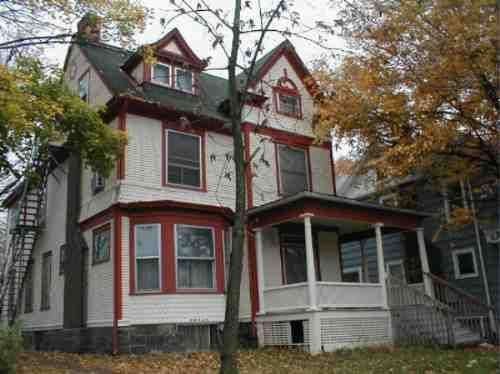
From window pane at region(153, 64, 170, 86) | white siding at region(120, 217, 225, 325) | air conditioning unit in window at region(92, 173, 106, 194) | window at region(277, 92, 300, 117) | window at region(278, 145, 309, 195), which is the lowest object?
white siding at region(120, 217, 225, 325)

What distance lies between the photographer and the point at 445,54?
12594 mm

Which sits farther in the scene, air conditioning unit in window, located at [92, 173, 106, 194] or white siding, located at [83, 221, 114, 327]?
air conditioning unit in window, located at [92, 173, 106, 194]

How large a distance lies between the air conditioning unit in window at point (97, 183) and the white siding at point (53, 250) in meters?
1.83

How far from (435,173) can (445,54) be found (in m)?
3.86

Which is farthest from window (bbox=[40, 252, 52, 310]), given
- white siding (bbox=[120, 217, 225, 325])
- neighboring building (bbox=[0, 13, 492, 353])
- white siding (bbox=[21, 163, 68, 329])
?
white siding (bbox=[120, 217, 225, 325])

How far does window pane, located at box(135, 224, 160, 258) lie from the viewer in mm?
14227

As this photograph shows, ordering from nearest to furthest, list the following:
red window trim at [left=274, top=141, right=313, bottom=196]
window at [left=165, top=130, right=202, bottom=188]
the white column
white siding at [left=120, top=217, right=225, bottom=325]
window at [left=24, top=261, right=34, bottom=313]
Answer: white siding at [left=120, top=217, right=225, bottom=325] < the white column < window at [left=165, top=130, right=202, bottom=188] < red window trim at [left=274, top=141, right=313, bottom=196] < window at [left=24, top=261, right=34, bottom=313]

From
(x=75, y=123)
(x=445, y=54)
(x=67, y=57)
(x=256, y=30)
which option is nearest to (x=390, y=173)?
(x=445, y=54)

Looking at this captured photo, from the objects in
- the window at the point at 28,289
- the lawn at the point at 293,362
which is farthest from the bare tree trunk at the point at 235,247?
the window at the point at 28,289

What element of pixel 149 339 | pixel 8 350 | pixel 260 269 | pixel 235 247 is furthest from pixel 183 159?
pixel 8 350

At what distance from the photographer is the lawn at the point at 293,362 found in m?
10.4

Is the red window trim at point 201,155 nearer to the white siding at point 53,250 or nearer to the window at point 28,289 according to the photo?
the white siding at point 53,250

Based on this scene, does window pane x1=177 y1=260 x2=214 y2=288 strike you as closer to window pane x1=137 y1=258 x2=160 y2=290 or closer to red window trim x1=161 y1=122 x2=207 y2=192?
window pane x1=137 y1=258 x2=160 y2=290

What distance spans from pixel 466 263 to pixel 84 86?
50.0ft
